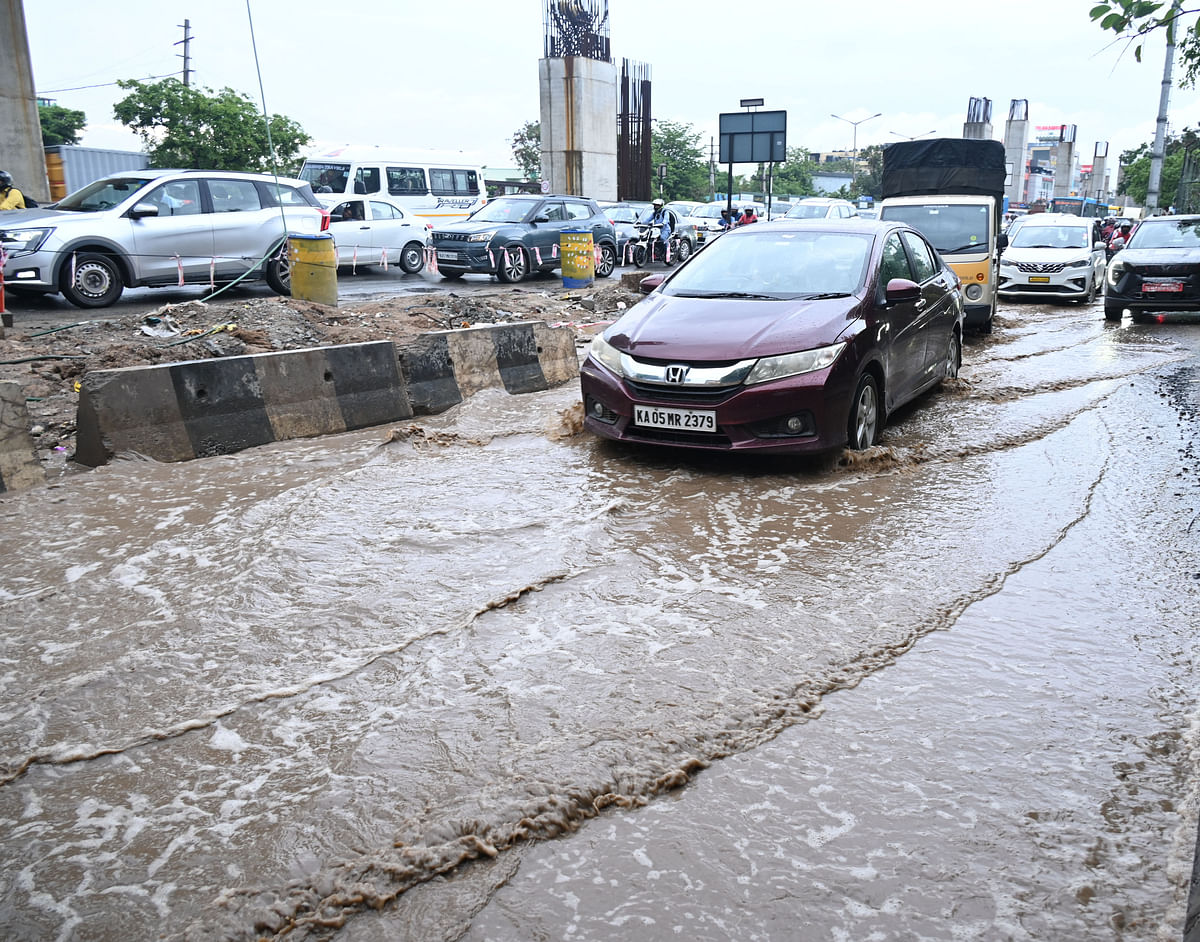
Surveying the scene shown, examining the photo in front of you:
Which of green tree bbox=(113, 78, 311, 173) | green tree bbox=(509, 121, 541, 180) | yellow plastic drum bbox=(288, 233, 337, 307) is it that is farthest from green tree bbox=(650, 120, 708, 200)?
yellow plastic drum bbox=(288, 233, 337, 307)

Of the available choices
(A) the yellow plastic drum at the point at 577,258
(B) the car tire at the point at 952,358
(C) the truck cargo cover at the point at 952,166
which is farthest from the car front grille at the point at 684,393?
(C) the truck cargo cover at the point at 952,166

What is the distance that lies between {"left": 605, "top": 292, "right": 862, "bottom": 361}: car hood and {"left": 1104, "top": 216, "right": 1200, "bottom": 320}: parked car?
1015 cm

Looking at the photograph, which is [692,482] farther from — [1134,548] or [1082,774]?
[1082,774]

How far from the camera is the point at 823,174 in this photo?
11306 cm

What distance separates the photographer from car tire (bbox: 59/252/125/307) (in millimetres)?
11961

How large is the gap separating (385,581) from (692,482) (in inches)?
85.7

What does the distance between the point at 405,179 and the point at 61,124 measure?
135ft

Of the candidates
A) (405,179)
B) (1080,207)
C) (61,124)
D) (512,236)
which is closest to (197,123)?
(61,124)

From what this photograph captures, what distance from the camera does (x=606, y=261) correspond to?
2148 centimetres

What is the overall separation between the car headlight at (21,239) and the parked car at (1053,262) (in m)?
14.4

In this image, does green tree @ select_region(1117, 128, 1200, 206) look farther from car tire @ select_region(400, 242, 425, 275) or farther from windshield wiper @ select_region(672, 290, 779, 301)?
windshield wiper @ select_region(672, 290, 779, 301)

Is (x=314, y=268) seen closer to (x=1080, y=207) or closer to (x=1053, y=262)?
(x=1053, y=262)

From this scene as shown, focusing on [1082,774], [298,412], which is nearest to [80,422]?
[298,412]

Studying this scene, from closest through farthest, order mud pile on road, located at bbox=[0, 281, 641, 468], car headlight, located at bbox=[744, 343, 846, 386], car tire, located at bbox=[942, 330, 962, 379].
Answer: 1. car headlight, located at bbox=[744, 343, 846, 386]
2. mud pile on road, located at bbox=[0, 281, 641, 468]
3. car tire, located at bbox=[942, 330, 962, 379]
